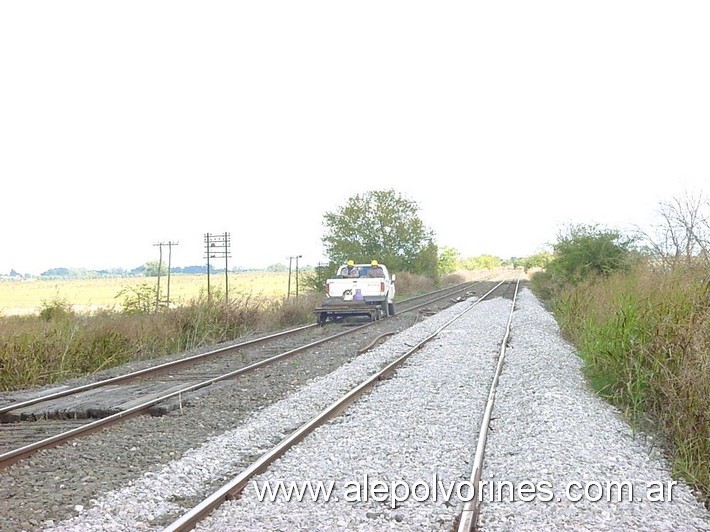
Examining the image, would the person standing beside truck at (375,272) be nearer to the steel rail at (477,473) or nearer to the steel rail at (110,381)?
the steel rail at (110,381)

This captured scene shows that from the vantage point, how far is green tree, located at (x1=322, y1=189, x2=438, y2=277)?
5381 cm

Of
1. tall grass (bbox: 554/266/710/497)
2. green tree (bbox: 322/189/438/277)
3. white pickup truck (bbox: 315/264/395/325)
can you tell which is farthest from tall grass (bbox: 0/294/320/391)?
green tree (bbox: 322/189/438/277)

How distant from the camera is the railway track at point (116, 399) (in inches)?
330

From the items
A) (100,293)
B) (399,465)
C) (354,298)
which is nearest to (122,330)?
(354,298)

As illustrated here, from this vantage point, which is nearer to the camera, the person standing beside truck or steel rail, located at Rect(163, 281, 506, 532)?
steel rail, located at Rect(163, 281, 506, 532)

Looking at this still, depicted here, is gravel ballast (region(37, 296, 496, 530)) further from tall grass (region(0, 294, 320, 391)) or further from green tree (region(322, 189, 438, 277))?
green tree (region(322, 189, 438, 277))

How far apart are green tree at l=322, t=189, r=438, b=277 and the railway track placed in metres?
36.3

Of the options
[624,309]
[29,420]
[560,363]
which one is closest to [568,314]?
[560,363]

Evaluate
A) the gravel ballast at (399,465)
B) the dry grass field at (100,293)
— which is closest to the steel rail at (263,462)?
the gravel ballast at (399,465)

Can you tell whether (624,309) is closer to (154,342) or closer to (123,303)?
(154,342)

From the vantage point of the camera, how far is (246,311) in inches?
969

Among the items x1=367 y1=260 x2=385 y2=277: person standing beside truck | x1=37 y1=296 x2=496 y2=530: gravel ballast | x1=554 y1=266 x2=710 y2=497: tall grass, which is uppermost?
x1=367 y1=260 x2=385 y2=277: person standing beside truck

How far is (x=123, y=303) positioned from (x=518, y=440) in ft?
65.4

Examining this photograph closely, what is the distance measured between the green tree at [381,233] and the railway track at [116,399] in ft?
119
